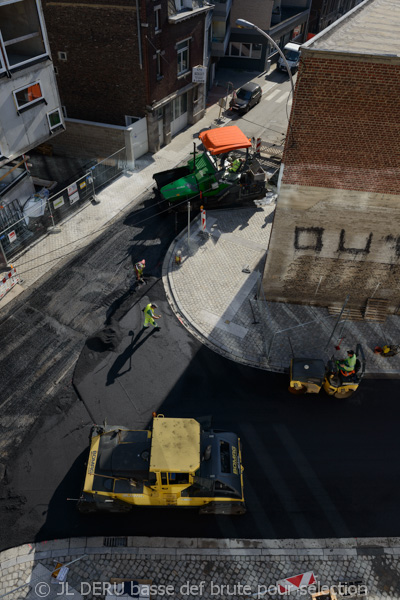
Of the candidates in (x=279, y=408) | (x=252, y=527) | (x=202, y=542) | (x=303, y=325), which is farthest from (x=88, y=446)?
(x=303, y=325)

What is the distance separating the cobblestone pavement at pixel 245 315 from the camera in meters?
14.9

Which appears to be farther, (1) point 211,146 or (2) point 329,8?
(2) point 329,8

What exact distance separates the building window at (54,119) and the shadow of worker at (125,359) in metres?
10.7

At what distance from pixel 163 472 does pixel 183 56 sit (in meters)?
25.3

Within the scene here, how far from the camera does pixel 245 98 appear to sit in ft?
101

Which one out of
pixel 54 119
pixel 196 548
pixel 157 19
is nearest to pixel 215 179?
pixel 54 119

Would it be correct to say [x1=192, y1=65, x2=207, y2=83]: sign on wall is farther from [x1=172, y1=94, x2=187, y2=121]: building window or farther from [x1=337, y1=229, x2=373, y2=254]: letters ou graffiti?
[x1=337, y1=229, x2=373, y2=254]: letters ou graffiti

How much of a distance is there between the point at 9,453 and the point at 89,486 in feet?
10.9

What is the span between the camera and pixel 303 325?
623 inches

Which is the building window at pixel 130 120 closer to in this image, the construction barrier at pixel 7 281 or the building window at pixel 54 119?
the building window at pixel 54 119

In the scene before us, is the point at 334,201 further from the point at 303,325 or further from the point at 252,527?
the point at 252,527

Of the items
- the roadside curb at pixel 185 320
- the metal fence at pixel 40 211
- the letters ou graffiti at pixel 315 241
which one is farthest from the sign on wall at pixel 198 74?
the letters ou graffiti at pixel 315 241

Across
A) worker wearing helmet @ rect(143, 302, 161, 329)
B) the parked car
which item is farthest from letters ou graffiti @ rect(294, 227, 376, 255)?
the parked car

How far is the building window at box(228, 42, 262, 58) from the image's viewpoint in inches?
1431
